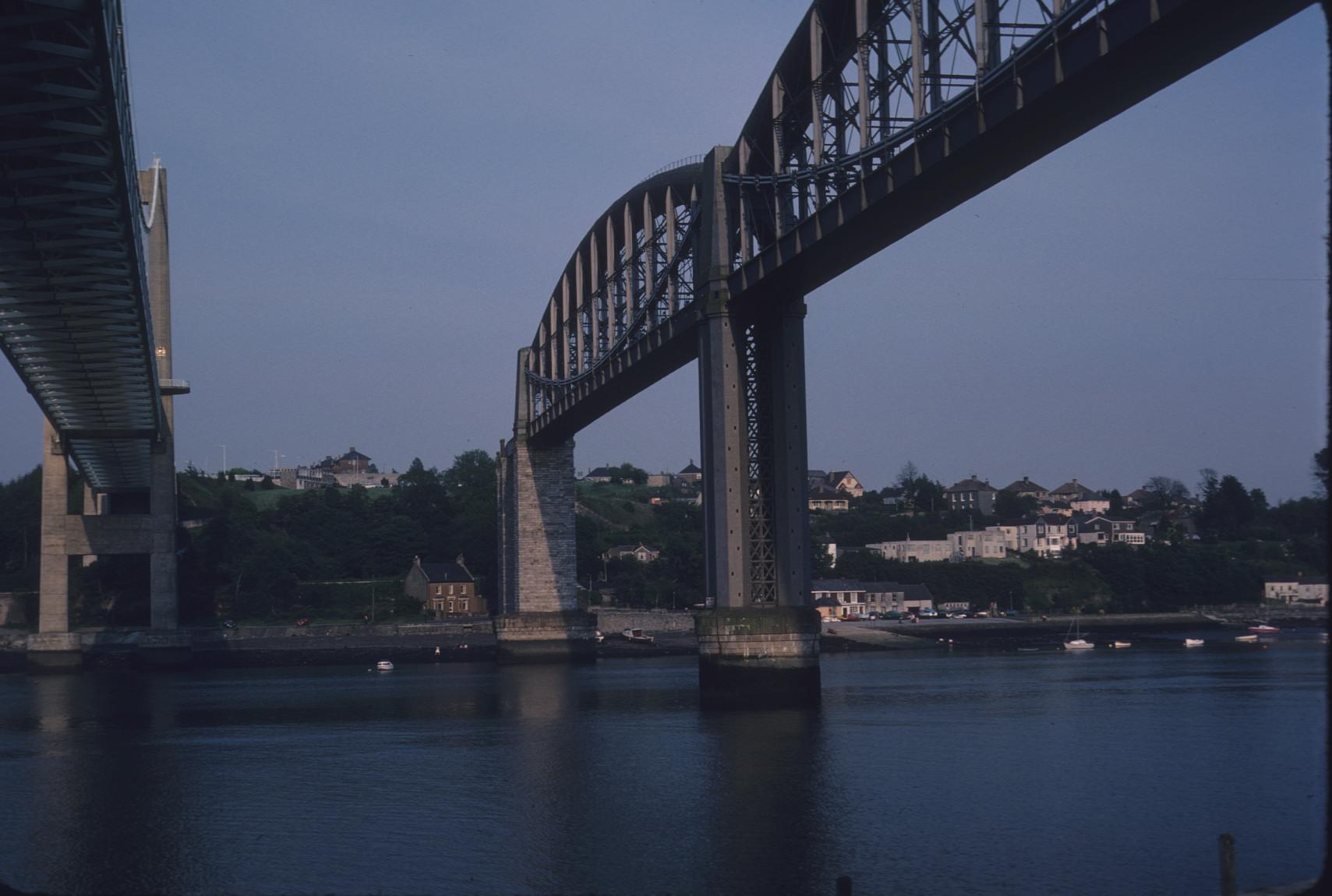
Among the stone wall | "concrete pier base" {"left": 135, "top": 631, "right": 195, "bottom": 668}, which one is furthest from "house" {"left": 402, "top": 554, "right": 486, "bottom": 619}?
"concrete pier base" {"left": 135, "top": 631, "right": 195, "bottom": 668}

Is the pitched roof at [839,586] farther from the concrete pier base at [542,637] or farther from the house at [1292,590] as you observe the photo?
the concrete pier base at [542,637]

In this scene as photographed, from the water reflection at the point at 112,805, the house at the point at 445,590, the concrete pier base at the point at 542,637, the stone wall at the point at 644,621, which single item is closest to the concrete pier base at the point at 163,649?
the concrete pier base at the point at 542,637

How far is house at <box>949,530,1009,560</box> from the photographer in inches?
7702

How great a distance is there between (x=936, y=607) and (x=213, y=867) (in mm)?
135926

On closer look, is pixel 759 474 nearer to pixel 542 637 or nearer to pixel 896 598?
pixel 542 637

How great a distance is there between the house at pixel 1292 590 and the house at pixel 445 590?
85613mm

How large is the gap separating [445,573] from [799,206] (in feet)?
307

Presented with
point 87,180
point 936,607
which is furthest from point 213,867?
point 936,607

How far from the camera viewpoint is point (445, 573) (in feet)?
438

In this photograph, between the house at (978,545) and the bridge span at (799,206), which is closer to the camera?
the bridge span at (799,206)

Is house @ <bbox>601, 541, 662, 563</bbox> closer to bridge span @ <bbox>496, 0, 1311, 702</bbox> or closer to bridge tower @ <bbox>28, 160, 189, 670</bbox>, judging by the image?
bridge tower @ <bbox>28, 160, 189, 670</bbox>

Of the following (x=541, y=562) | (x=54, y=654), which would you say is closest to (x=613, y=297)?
(x=541, y=562)

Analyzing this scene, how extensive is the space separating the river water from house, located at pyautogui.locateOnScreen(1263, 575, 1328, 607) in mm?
94161

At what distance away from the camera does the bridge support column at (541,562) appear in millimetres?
97062
